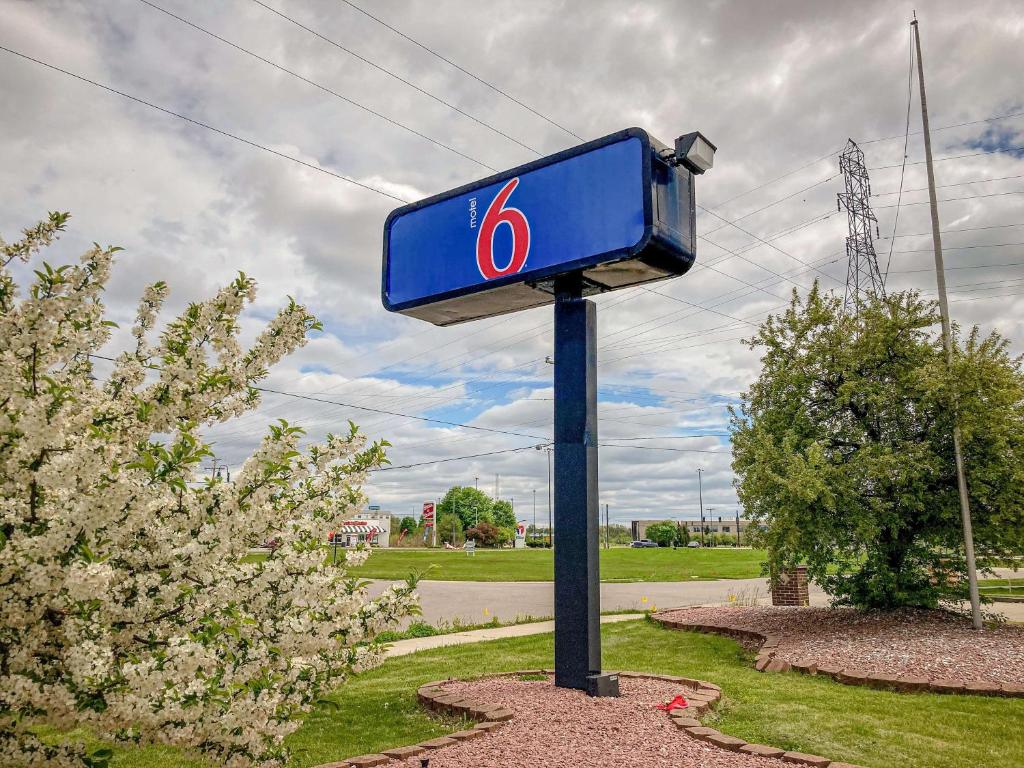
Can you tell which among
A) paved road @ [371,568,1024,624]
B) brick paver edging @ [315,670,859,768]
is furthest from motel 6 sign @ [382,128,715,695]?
paved road @ [371,568,1024,624]

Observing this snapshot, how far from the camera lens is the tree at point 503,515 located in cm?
14412

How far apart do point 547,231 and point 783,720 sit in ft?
17.2

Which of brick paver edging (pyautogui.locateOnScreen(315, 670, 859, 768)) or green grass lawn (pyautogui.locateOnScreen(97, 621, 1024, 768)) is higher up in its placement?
brick paver edging (pyautogui.locateOnScreen(315, 670, 859, 768))

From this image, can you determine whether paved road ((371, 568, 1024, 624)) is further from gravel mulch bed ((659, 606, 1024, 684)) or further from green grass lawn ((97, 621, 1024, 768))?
green grass lawn ((97, 621, 1024, 768))

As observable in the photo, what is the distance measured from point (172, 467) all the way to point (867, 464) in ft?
37.0

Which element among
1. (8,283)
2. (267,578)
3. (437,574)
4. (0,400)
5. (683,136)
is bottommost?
(437,574)

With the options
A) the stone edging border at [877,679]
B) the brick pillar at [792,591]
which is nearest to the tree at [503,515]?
the brick pillar at [792,591]

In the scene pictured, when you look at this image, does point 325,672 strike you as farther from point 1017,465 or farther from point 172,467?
point 1017,465

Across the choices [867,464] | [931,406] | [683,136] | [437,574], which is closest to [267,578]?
[683,136]

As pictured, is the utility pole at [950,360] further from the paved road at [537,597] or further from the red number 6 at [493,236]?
the red number 6 at [493,236]

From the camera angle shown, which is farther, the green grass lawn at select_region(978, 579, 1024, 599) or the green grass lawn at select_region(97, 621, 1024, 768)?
the green grass lawn at select_region(978, 579, 1024, 599)

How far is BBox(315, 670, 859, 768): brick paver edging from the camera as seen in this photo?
5391 mm

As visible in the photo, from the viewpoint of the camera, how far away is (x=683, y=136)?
747 centimetres

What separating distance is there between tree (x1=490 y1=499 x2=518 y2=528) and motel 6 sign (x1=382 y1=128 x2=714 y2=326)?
136 metres
